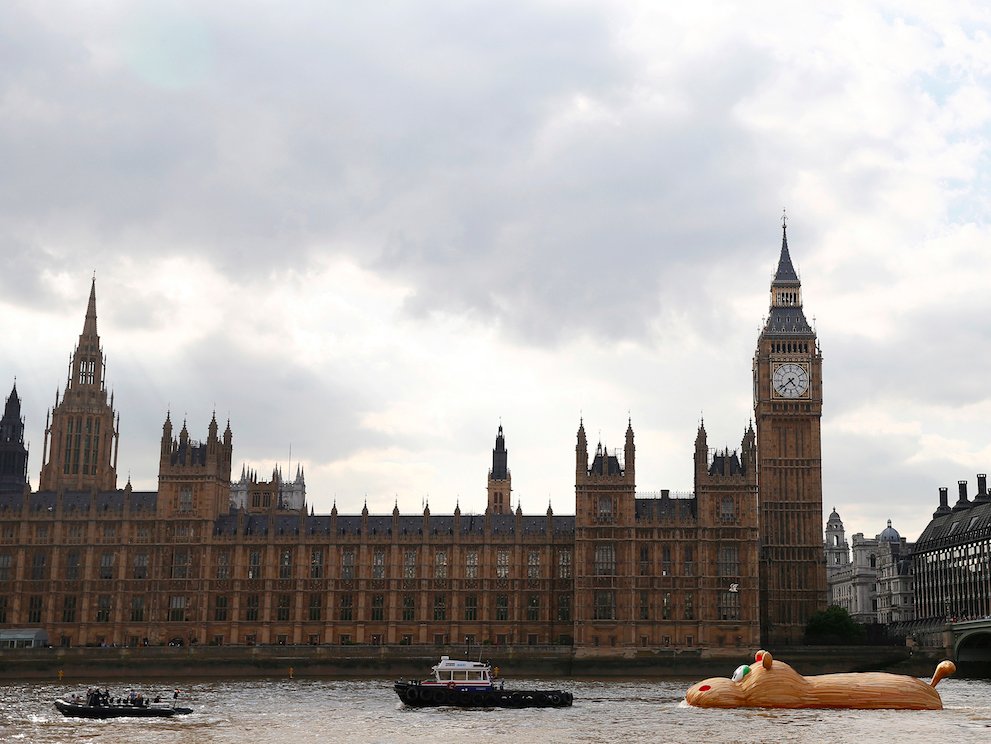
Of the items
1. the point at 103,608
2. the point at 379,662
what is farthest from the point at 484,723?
the point at 103,608

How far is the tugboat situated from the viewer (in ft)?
275

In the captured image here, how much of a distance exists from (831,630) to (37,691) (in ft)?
271

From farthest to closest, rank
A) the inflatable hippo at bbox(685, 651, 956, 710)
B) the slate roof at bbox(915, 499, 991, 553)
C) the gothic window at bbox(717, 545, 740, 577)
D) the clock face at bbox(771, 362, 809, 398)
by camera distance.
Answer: the clock face at bbox(771, 362, 809, 398)
the slate roof at bbox(915, 499, 991, 553)
the gothic window at bbox(717, 545, 740, 577)
the inflatable hippo at bbox(685, 651, 956, 710)

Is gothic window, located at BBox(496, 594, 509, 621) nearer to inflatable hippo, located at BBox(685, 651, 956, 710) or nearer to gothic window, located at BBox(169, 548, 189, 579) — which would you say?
gothic window, located at BBox(169, 548, 189, 579)

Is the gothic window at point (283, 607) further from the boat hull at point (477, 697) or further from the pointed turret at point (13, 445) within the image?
the boat hull at point (477, 697)

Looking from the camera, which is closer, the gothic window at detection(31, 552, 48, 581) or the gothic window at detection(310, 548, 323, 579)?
the gothic window at detection(310, 548, 323, 579)

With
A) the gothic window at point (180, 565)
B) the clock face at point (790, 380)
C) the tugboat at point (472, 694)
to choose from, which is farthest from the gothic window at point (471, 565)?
the tugboat at point (472, 694)

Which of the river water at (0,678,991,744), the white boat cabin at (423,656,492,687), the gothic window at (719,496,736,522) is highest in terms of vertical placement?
the gothic window at (719,496,736,522)

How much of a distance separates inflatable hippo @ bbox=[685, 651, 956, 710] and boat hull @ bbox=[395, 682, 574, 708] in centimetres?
1198

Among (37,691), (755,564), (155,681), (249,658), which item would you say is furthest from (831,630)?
(37,691)

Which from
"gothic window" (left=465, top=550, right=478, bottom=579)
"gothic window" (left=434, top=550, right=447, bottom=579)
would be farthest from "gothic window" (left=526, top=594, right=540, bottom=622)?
"gothic window" (left=434, top=550, right=447, bottom=579)

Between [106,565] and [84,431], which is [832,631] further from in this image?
[84,431]

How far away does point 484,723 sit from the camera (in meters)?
73.7

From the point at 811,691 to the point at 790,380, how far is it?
92.6m
